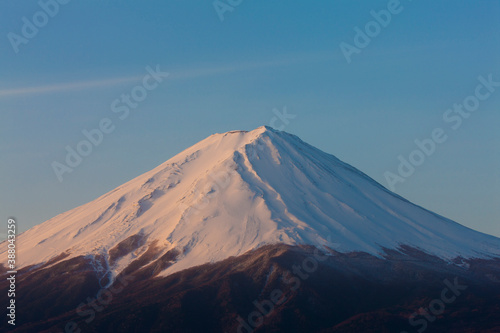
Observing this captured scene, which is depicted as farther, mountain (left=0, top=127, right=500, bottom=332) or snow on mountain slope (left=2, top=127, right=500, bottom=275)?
snow on mountain slope (left=2, top=127, right=500, bottom=275)

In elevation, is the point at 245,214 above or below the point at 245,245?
above

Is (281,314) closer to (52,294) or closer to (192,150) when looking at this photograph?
(52,294)

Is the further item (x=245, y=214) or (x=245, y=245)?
(x=245, y=214)

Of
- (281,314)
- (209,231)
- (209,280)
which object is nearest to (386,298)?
(281,314)

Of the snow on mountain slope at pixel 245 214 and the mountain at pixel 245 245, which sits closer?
the mountain at pixel 245 245
